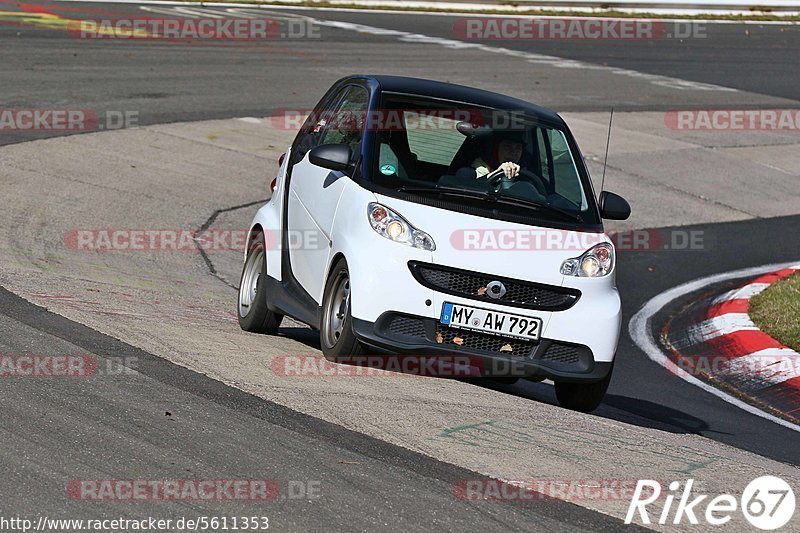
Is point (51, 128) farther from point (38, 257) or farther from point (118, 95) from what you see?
point (38, 257)

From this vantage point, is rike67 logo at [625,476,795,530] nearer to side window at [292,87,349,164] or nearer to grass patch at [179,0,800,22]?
side window at [292,87,349,164]

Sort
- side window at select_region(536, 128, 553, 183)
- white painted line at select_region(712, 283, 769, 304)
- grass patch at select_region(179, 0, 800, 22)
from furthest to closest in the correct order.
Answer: grass patch at select_region(179, 0, 800, 22), white painted line at select_region(712, 283, 769, 304), side window at select_region(536, 128, 553, 183)

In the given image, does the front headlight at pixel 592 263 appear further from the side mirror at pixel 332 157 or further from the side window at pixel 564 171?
the side mirror at pixel 332 157

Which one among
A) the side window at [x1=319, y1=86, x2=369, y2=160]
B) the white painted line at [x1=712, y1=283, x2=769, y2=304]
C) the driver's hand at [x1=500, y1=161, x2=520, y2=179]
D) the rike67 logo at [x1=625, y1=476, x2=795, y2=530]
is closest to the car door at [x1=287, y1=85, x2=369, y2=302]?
the side window at [x1=319, y1=86, x2=369, y2=160]

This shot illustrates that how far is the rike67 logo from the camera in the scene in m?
5.36

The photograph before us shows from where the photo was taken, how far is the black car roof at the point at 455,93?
8.30 metres

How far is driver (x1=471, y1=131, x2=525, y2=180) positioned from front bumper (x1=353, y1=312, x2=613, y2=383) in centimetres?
115

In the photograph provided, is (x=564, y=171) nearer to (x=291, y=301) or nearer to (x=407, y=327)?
(x=407, y=327)

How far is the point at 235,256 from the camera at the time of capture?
12172 millimetres

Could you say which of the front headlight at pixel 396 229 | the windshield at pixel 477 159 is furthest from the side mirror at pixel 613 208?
the front headlight at pixel 396 229

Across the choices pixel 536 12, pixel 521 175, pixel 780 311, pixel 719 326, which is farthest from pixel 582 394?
pixel 536 12

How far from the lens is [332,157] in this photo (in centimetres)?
776

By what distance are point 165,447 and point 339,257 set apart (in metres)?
2.23

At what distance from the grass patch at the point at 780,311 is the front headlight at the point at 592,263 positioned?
3048 mm
